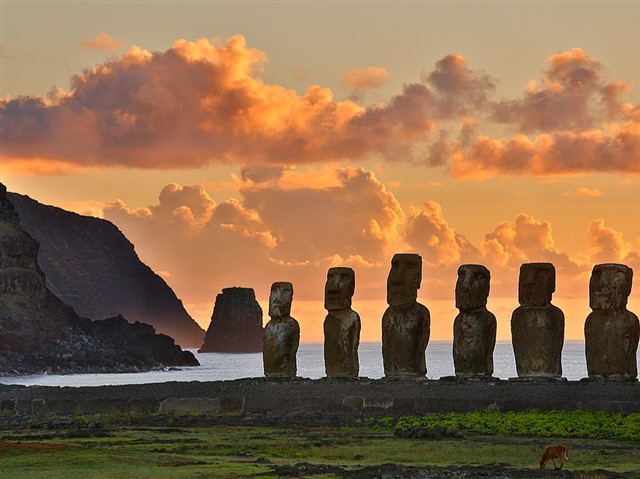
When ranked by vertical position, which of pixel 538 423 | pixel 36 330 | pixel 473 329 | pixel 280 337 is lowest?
pixel 538 423

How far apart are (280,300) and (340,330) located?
2382 millimetres

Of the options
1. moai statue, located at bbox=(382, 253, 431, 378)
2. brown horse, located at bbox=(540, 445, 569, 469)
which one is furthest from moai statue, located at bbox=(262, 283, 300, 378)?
brown horse, located at bbox=(540, 445, 569, 469)

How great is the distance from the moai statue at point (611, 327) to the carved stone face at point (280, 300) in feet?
32.1

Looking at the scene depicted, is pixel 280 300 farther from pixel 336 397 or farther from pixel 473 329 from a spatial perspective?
pixel 473 329

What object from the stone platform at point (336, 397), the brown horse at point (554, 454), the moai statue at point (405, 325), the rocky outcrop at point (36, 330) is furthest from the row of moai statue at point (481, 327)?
the rocky outcrop at point (36, 330)

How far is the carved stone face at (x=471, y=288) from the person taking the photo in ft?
135

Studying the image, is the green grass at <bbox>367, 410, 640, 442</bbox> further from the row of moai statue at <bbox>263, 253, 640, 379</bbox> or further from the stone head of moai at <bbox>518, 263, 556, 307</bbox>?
the stone head of moai at <bbox>518, 263, 556, 307</bbox>

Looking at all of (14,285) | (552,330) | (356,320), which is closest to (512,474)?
(552,330)

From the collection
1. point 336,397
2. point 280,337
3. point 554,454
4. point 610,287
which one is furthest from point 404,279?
point 554,454

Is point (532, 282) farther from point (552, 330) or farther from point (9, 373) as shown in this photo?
point (9, 373)

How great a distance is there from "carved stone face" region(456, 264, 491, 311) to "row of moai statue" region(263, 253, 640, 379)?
28mm

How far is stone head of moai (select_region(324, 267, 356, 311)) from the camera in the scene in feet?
145

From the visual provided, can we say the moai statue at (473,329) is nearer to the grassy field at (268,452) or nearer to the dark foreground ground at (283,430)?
the dark foreground ground at (283,430)

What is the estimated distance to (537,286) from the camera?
4047 centimetres
